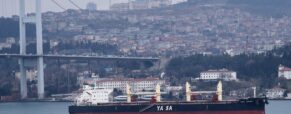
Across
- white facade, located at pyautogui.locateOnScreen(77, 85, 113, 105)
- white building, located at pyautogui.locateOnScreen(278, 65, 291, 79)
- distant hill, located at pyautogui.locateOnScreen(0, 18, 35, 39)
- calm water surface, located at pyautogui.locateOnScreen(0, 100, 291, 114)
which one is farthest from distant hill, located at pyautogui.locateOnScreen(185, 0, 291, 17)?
white facade, located at pyautogui.locateOnScreen(77, 85, 113, 105)

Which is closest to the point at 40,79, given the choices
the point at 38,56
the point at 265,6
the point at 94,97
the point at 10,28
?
the point at 38,56

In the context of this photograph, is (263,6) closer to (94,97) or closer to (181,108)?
(94,97)

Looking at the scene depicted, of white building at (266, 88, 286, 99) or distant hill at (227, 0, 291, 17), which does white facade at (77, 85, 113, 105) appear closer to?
white building at (266, 88, 286, 99)

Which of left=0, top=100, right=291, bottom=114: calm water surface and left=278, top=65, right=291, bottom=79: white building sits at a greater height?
left=278, top=65, right=291, bottom=79: white building

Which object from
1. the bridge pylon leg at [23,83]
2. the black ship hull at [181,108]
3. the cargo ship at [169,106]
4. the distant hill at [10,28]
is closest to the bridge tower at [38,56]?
the bridge pylon leg at [23,83]

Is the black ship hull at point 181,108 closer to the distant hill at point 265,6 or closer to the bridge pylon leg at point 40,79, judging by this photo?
the bridge pylon leg at point 40,79

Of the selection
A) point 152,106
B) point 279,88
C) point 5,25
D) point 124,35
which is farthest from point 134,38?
point 152,106
